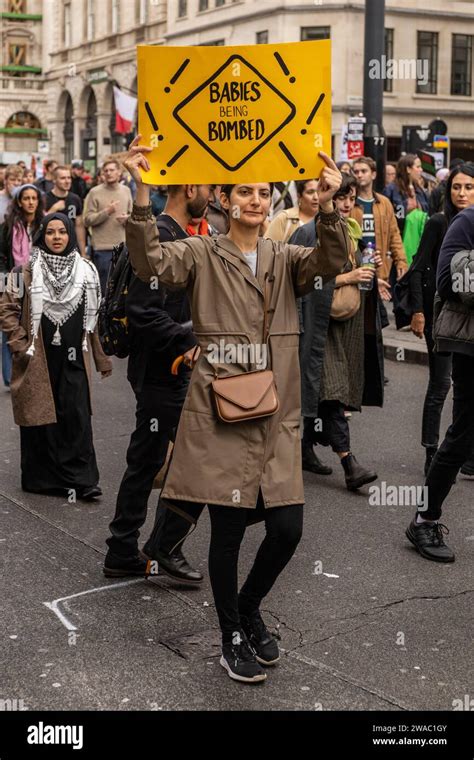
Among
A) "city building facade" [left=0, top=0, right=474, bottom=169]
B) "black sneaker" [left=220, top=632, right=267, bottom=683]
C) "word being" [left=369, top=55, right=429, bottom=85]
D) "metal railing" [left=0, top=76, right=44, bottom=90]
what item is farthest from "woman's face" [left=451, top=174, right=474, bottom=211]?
"metal railing" [left=0, top=76, right=44, bottom=90]

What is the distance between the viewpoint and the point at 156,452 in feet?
17.0

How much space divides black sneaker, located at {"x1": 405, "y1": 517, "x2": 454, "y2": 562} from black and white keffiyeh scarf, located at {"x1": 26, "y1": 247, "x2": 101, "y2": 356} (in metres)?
2.39

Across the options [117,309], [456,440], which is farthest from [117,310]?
[456,440]

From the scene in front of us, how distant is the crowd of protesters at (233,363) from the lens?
400 cm

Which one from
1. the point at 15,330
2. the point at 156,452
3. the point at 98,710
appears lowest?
the point at 98,710

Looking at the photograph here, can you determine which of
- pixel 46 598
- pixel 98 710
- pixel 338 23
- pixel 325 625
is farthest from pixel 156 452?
pixel 338 23

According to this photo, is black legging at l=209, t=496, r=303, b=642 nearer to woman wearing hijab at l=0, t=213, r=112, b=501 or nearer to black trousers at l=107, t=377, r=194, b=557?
black trousers at l=107, t=377, r=194, b=557

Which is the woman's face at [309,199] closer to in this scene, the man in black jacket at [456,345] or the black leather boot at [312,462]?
the black leather boot at [312,462]

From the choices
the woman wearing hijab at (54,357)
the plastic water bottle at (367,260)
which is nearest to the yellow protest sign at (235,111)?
the woman wearing hijab at (54,357)

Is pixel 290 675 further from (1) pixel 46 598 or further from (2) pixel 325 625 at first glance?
(1) pixel 46 598

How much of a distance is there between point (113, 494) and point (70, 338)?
3.16 ft

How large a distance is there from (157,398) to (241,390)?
1.15m

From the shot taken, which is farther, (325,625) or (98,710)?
(325,625)

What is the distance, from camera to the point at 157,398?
16.6 feet
